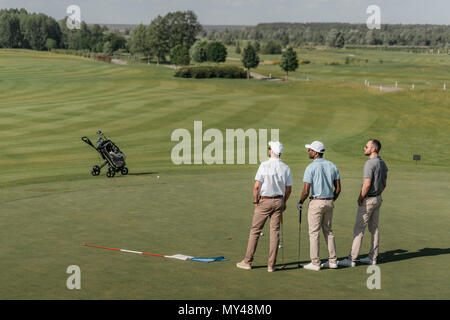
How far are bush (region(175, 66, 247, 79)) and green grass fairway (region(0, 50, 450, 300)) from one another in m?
48.8

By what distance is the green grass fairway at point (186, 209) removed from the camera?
995 centimetres

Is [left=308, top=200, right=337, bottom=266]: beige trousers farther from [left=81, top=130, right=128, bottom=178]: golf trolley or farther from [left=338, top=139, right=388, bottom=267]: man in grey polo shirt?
[left=81, top=130, right=128, bottom=178]: golf trolley

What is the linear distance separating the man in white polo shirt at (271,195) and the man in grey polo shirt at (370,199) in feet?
4.84

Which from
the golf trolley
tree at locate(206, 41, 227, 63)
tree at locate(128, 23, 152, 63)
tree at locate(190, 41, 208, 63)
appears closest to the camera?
the golf trolley

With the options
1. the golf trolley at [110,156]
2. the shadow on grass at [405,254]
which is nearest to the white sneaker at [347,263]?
the shadow on grass at [405,254]

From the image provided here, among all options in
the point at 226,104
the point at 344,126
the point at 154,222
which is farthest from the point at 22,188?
the point at 226,104

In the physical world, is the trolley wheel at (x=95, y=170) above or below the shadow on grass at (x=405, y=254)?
below

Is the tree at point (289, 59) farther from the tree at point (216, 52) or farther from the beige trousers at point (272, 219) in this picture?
the beige trousers at point (272, 219)

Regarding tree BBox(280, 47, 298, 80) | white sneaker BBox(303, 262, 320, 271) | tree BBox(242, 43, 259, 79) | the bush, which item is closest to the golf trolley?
white sneaker BBox(303, 262, 320, 271)

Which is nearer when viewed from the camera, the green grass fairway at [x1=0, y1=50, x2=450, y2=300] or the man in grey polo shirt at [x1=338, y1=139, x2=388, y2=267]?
the green grass fairway at [x1=0, y1=50, x2=450, y2=300]

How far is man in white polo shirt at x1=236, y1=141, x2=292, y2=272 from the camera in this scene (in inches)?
421

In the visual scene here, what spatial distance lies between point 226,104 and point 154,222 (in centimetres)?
3438
